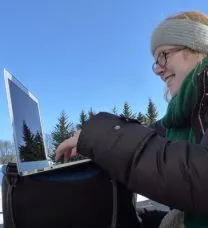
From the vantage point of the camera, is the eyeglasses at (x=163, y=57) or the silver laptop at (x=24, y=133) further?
the eyeglasses at (x=163, y=57)

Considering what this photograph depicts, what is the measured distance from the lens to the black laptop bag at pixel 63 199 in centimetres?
125

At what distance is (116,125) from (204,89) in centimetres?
33

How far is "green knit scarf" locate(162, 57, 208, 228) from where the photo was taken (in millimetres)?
1300

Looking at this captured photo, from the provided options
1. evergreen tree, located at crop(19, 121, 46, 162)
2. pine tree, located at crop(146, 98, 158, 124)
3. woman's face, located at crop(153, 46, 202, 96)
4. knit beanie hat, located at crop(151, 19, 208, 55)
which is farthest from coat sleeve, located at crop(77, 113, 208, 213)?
pine tree, located at crop(146, 98, 158, 124)

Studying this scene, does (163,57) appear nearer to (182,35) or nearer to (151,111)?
(182,35)

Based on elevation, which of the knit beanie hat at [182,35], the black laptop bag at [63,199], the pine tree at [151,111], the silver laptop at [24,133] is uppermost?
the knit beanie hat at [182,35]

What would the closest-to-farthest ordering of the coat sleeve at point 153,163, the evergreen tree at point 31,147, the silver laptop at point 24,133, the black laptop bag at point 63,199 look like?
1. the coat sleeve at point 153,163
2. the black laptop bag at point 63,199
3. the silver laptop at point 24,133
4. the evergreen tree at point 31,147

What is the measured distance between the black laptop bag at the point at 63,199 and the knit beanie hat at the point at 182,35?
912 mm

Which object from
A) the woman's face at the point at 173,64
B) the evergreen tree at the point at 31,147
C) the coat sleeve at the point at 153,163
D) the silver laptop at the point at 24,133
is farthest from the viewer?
the woman's face at the point at 173,64

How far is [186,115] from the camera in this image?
4.68 feet

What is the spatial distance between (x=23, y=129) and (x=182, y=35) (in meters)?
0.94

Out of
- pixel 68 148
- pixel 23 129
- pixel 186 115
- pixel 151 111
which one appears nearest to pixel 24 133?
pixel 23 129

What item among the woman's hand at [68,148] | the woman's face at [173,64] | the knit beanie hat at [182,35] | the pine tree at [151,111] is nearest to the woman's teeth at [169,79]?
the woman's face at [173,64]

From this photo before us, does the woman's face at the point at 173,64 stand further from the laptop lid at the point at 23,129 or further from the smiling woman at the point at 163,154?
the laptop lid at the point at 23,129
